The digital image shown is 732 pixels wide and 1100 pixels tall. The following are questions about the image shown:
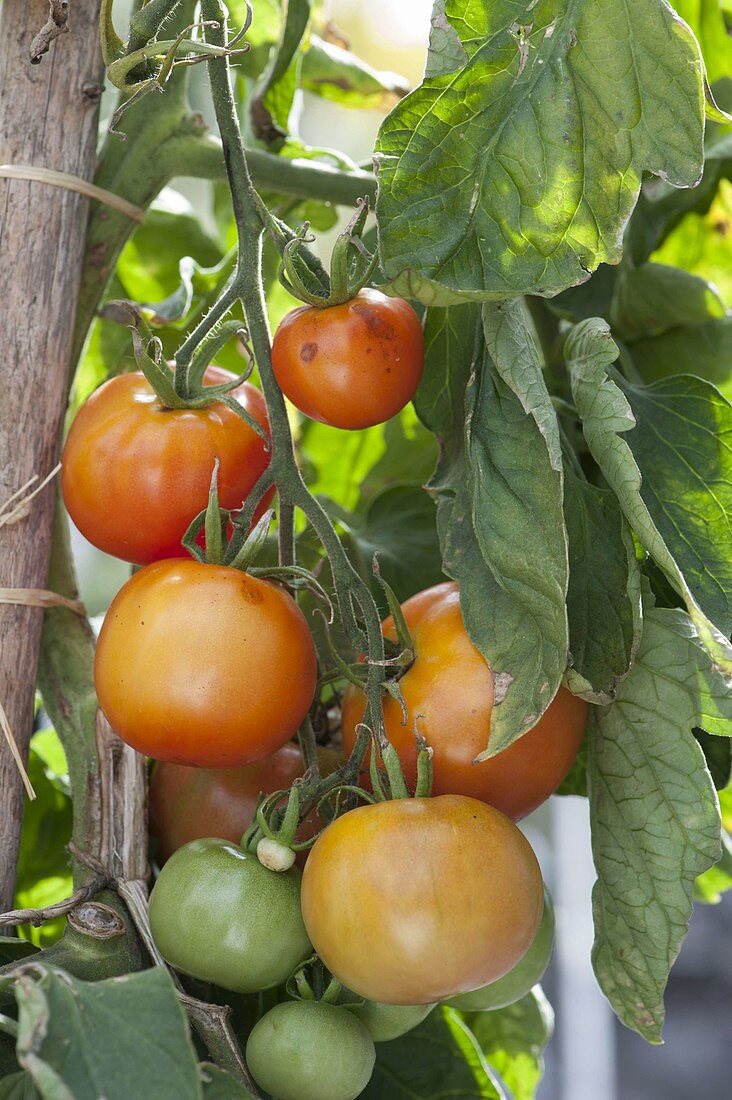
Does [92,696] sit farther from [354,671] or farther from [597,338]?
[597,338]

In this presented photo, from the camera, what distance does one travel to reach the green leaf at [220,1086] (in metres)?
0.33

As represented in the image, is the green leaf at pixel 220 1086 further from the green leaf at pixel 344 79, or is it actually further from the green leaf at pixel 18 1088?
the green leaf at pixel 344 79

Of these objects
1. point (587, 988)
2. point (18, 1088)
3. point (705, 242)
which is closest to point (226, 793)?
point (18, 1088)

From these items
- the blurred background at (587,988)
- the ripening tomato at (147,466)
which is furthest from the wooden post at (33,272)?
the blurred background at (587,988)

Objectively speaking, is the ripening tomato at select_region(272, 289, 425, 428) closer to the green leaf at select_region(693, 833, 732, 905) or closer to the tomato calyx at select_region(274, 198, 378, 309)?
the tomato calyx at select_region(274, 198, 378, 309)

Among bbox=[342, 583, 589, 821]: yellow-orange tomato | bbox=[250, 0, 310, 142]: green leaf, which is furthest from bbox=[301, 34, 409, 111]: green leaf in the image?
bbox=[342, 583, 589, 821]: yellow-orange tomato

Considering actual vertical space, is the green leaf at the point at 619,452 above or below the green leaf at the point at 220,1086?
above

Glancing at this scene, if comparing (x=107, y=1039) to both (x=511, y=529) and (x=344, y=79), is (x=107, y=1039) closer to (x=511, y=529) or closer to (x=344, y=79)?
(x=511, y=529)

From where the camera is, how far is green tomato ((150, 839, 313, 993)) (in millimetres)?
356

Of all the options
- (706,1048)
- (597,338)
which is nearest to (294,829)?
(597,338)

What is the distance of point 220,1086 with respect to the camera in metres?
0.33

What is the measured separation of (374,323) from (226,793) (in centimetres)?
20

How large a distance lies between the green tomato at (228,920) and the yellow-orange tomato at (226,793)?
5 cm

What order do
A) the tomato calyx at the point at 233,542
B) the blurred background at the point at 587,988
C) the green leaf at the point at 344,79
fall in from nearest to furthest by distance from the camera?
the tomato calyx at the point at 233,542, the green leaf at the point at 344,79, the blurred background at the point at 587,988
